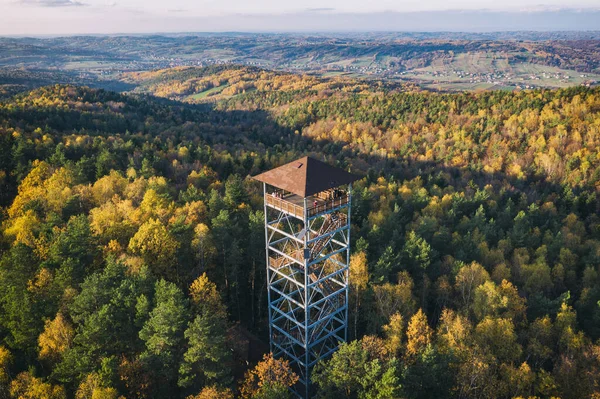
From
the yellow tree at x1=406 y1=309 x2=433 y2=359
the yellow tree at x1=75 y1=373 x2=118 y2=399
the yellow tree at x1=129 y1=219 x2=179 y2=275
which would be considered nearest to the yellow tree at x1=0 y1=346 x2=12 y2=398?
the yellow tree at x1=75 y1=373 x2=118 y2=399

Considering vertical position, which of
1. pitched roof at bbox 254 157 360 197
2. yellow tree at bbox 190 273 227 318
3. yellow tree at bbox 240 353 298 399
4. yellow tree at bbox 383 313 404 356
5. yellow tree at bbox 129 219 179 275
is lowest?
yellow tree at bbox 240 353 298 399

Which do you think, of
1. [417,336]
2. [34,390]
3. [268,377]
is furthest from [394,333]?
[34,390]

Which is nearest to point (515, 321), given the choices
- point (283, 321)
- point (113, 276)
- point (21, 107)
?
point (283, 321)

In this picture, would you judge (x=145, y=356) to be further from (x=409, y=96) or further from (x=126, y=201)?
(x=409, y=96)

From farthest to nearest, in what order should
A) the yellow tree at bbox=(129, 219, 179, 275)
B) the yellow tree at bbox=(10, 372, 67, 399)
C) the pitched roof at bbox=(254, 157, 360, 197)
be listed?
1. the yellow tree at bbox=(129, 219, 179, 275)
2. the pitched roof at bbox=(254, 157, 360, 197)
3. the yellow tree at bbox=(10, 372, 67, 399)

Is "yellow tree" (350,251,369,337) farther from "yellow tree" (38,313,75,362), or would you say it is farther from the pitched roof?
"yellow tree" (38,313,75,362)
